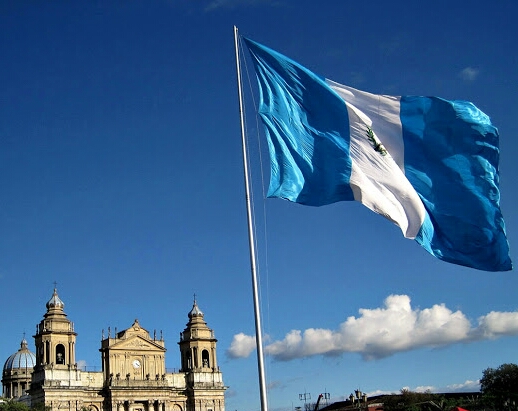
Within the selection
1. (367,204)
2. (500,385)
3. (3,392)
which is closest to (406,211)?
(367,204)

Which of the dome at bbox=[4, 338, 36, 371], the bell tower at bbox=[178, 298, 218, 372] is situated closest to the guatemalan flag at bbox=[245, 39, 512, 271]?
the bell tower at bbox=[178, 298, 218, 372]

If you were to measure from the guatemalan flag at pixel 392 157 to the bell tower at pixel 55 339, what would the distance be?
62034 millimetres

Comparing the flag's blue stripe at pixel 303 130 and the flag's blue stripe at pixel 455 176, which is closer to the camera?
the flag's blue stripe at pixel 455 176

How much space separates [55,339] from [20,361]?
1047 inches

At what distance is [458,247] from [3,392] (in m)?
89.7

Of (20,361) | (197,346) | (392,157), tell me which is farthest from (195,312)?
(392,157)

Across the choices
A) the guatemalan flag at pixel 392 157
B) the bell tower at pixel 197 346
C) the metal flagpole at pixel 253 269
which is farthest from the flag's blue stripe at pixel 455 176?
the bell tower at pixel 197 346

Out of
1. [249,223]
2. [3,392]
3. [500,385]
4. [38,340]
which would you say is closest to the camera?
[249,223]

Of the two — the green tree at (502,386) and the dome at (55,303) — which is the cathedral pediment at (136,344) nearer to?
the dome at (55,303)

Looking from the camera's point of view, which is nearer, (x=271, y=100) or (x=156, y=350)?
(x=271, y=100)

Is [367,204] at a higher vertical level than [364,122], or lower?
lower

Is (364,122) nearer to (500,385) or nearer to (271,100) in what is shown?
(271,100)

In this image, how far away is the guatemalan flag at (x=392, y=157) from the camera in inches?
650

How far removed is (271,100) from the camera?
17109mm
